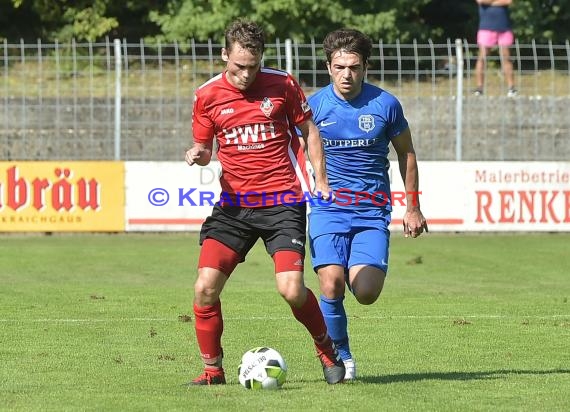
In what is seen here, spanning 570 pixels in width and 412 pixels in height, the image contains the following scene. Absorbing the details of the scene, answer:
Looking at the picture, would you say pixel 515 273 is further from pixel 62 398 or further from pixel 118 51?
pixel 62 398

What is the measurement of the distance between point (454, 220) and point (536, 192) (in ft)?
4.28

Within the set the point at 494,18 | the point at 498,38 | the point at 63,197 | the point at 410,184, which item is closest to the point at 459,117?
the point at 498,38

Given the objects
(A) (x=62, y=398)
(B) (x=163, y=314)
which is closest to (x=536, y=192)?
(B) (x=163, y=314)

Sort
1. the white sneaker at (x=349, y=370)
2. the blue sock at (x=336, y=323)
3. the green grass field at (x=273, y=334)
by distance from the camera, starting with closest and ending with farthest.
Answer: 1. the green grass field at (x=273, y=334)
2. the white sneaker at (x=349, y=370)
3. the blue sock at (x=336, y=323)

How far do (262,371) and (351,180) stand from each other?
1434 mm

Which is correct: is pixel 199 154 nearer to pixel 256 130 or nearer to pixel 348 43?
pixel 256 130

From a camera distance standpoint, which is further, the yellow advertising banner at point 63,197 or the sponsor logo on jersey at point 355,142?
the yellow advertising banner at point 63,197

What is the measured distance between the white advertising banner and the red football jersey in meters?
11.9

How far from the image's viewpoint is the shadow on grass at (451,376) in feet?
27.7

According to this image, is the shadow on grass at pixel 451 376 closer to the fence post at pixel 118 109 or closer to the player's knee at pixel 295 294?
the player's knee at pixel 295 294

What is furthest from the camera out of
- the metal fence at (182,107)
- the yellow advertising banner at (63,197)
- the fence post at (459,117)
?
the metal fence at (182,107)

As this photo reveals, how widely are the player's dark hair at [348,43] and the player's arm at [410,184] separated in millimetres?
564

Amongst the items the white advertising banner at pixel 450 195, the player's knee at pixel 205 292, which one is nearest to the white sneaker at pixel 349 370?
the player's knee at pixel 205 292

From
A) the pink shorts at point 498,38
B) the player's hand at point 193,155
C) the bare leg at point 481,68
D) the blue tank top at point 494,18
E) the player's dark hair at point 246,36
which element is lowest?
the player's hand at point 193,155
